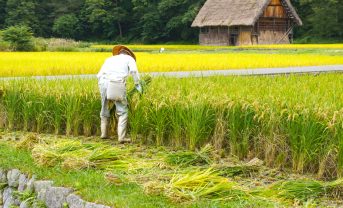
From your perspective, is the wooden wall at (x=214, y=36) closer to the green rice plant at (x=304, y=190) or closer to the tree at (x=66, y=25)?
the tree at (x=66, y=25)

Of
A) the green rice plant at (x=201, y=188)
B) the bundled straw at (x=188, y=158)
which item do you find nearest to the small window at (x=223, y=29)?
the bundled straw at (x=188, y=158)

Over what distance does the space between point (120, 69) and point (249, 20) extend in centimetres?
3184

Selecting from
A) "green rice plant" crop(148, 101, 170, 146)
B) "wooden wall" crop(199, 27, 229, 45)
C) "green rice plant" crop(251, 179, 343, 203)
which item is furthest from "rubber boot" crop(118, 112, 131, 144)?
"wooden wall" crop(199, 27, 229, 45)

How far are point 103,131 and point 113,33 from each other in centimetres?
4698

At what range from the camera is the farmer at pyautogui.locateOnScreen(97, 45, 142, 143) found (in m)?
7.63

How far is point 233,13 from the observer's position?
40906 mm

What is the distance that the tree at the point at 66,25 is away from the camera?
2020 inches

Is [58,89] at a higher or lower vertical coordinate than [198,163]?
higher

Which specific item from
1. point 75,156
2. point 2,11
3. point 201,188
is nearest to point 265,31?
point 2,11

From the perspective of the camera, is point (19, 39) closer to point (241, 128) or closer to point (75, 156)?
point (75, 156)

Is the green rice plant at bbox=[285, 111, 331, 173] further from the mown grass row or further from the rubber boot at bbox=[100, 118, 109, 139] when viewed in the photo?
the rubber boot at bbox=[100, 118, 109, 139]

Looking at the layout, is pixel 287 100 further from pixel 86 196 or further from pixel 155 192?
pixel 86 196

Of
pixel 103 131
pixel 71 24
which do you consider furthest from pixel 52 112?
pixel 71 24

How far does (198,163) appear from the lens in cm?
637
